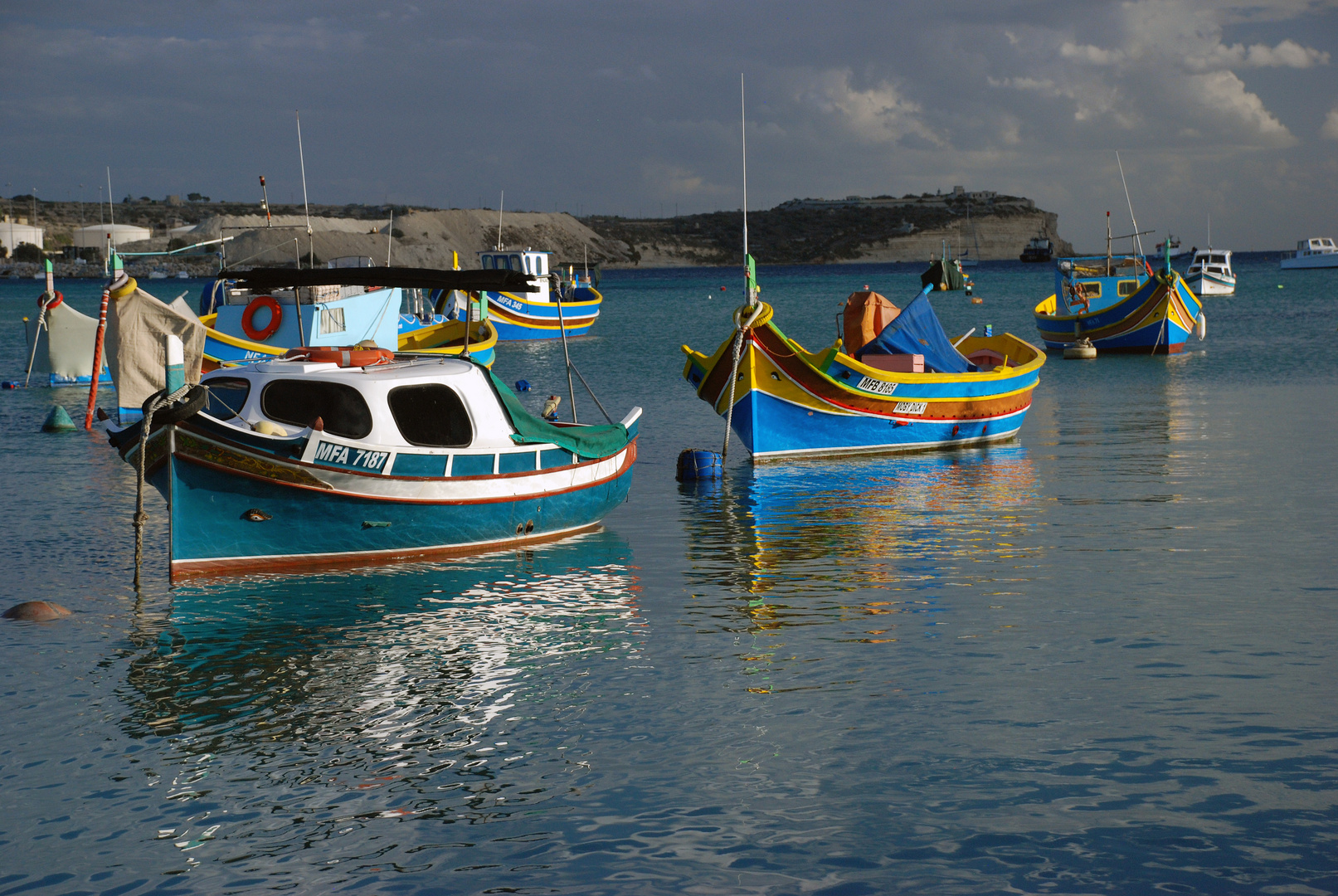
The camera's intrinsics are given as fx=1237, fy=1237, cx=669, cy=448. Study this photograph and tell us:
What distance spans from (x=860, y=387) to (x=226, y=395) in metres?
12.1

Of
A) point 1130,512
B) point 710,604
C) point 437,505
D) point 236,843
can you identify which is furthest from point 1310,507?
point 236,843

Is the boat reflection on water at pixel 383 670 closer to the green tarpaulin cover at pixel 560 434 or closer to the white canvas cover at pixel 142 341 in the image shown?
the green tarpaulin cover at pixel 560 434

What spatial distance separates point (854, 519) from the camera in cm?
1731

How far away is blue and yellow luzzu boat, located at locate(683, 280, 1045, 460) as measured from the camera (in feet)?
71.1

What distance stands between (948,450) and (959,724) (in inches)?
610

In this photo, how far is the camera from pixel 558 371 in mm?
45469

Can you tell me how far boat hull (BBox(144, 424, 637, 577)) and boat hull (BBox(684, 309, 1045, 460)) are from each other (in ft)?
24.1

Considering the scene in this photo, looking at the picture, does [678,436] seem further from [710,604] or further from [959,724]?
[959,724]

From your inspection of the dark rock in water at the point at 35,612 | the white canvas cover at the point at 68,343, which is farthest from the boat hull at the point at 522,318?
the dark rock in water at the point at 35,612

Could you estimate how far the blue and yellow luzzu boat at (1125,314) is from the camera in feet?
148

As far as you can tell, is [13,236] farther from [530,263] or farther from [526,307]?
[526,307]

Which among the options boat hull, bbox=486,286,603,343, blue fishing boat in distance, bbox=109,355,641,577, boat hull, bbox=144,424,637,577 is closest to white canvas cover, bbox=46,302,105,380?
boat hull, bbox=486,286,603,343

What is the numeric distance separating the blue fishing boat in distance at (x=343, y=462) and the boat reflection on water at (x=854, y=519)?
266cm

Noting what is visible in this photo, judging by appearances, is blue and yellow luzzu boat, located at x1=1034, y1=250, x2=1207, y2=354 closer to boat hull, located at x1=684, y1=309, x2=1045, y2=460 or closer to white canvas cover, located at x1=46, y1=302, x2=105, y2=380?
boat hull, located at x1=684, y1=309, x2=1045, y2=460
